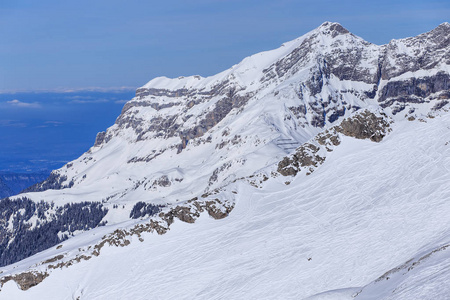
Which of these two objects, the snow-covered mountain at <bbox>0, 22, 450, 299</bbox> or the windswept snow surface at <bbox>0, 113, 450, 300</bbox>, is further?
the windswept snow surface at <bbox>0, 113, 450, 300</bbox>

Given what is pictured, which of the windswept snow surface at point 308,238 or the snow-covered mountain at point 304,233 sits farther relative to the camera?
the windswept snow surface at point 308,238

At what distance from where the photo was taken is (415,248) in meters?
45.7

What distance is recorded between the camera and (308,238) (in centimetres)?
5503

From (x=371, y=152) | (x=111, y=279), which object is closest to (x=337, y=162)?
(x=371, y=152)

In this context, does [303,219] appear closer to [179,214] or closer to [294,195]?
[294,195]

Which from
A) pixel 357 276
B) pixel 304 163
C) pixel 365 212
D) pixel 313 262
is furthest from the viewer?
pixel 304 163

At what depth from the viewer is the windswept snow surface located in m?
47.3

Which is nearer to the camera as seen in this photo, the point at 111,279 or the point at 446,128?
the point at 111,279

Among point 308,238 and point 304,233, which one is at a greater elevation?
point 304,233

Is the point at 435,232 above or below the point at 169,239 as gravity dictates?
below

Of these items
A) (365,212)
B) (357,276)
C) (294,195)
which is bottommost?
(357,276)

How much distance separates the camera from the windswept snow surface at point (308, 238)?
155 feet

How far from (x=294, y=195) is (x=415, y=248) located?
23.5 meters

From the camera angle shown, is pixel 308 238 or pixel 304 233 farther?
pixel 304 233
